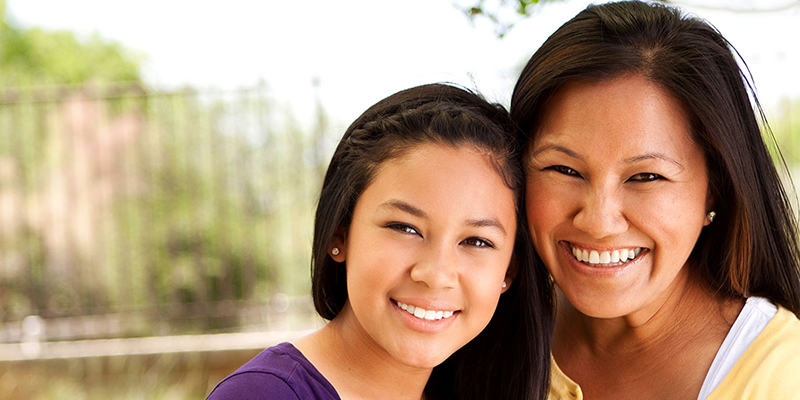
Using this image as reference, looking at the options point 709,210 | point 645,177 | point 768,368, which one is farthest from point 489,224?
point 768,368

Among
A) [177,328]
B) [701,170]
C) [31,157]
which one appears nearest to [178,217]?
[177,328]

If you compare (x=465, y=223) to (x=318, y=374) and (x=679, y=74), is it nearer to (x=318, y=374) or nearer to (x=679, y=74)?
(x=318, y=374)

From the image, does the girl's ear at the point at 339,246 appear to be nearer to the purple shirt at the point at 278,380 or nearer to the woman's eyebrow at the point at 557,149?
the purple shirt at the point at 278,380

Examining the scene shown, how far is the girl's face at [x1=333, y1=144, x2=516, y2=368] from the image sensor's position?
1.80 metres

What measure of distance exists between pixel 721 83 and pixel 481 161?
0.60m

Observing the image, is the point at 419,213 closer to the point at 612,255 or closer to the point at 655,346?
the point at 612,255

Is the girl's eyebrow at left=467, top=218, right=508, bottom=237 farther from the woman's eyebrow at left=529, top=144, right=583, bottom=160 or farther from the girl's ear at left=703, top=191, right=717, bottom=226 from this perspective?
the girl's ear at left=703, top=191, right=717, bottom=226

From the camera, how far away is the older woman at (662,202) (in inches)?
71.7

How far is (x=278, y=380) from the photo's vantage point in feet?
5.60

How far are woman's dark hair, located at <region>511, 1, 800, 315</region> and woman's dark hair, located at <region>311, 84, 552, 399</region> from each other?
16cm

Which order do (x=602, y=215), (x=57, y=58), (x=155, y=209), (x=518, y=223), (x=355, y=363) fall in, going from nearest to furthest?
(x=602, y=215)
(x=355, y=363)
(x=518, y=223)
(x=155, y=209)
(x=57, y=58)

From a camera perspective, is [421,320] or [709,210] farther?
[709,210]

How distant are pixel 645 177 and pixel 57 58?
1058cm

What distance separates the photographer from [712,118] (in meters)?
1.84
